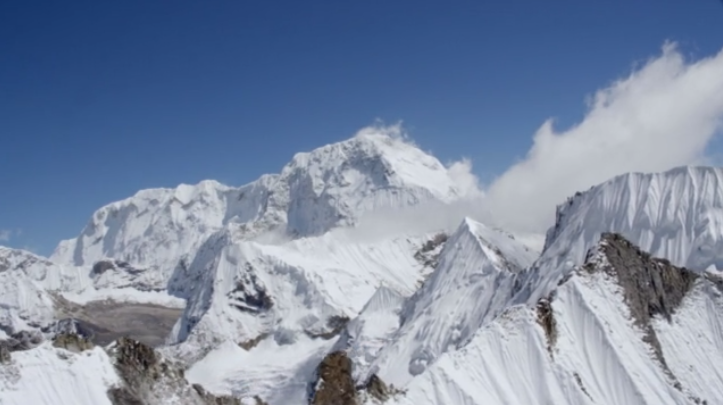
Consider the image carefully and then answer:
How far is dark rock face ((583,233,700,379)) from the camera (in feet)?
460

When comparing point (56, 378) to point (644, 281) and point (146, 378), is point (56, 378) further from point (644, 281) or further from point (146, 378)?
point (644, 281)

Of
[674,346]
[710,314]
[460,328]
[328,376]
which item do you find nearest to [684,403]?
[674,346]

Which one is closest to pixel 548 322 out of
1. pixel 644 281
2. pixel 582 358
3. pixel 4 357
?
pixel 582 358

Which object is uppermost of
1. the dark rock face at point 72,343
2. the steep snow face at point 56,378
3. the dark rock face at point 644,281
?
the dark rock face at point 644,281

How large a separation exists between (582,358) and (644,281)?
69.4 feet

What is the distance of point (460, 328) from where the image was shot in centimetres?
19875

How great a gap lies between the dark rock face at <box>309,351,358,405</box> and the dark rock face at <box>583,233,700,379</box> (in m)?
54.3

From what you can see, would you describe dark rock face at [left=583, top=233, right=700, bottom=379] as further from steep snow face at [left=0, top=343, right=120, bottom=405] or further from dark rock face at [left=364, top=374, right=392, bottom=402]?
steep snow face at [left=0, top=343, right=120, bottom=405]

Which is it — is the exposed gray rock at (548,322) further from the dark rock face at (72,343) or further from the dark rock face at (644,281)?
the dark rock face at (72,343)

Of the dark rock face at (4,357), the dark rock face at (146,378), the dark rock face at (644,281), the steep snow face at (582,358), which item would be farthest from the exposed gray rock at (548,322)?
the dark rock face at (4,357)

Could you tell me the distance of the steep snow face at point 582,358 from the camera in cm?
12144

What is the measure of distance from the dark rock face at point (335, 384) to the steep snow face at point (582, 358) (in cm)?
985

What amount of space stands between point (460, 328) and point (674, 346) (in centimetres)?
6590

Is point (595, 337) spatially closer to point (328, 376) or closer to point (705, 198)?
point (328, 376)
